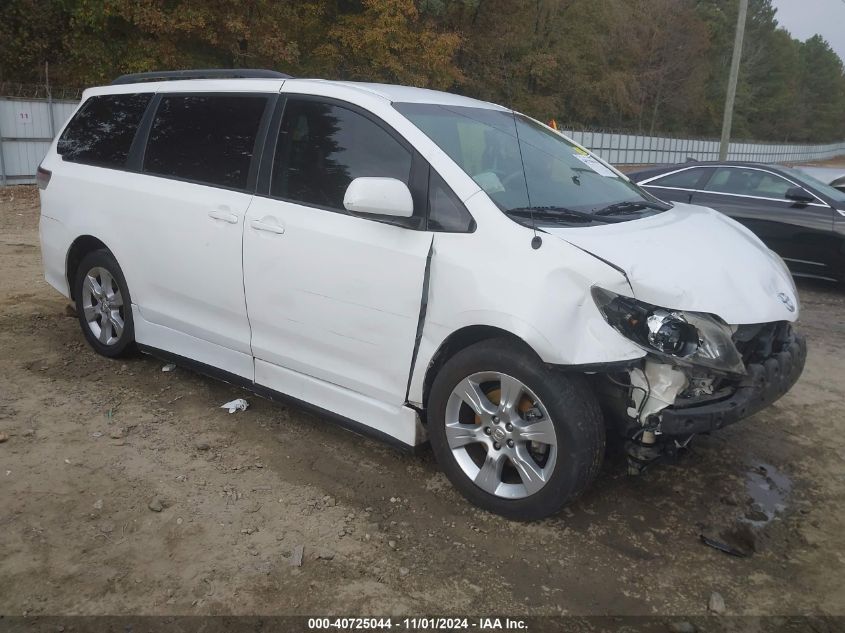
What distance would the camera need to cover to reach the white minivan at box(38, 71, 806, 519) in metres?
3.10

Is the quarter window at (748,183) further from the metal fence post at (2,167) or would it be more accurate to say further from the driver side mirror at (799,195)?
the metal fence post at (2,167)

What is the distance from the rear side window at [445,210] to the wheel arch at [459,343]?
18.0 inches

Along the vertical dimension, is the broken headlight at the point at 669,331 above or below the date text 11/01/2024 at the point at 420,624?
above

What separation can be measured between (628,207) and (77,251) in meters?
3.79

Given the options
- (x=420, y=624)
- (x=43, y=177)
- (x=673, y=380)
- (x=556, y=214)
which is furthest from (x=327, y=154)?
(x=43, y=177)

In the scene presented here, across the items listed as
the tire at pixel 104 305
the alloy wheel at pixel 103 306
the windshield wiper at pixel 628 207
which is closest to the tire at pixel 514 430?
the windshield wiper at pixel 628 207

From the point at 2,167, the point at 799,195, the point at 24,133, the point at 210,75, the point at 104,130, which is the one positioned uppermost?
the point at 210,75

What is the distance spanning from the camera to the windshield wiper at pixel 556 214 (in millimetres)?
3447

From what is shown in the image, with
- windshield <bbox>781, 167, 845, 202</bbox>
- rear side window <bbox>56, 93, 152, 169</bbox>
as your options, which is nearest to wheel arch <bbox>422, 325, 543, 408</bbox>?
rear side window <bbox>56, 93, 152, 169</bbox>

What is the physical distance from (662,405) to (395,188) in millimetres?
1499

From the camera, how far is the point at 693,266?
327cm

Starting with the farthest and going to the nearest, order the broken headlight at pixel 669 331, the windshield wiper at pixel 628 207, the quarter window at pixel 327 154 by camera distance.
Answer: the windshield wiper at pixel 628 207 < the quarter window at pixel 327 154 < the broken headlight at pixel 669 331

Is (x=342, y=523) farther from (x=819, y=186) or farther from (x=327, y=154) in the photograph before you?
(x=819, y=186)

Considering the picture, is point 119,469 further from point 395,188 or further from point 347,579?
point 395,188
